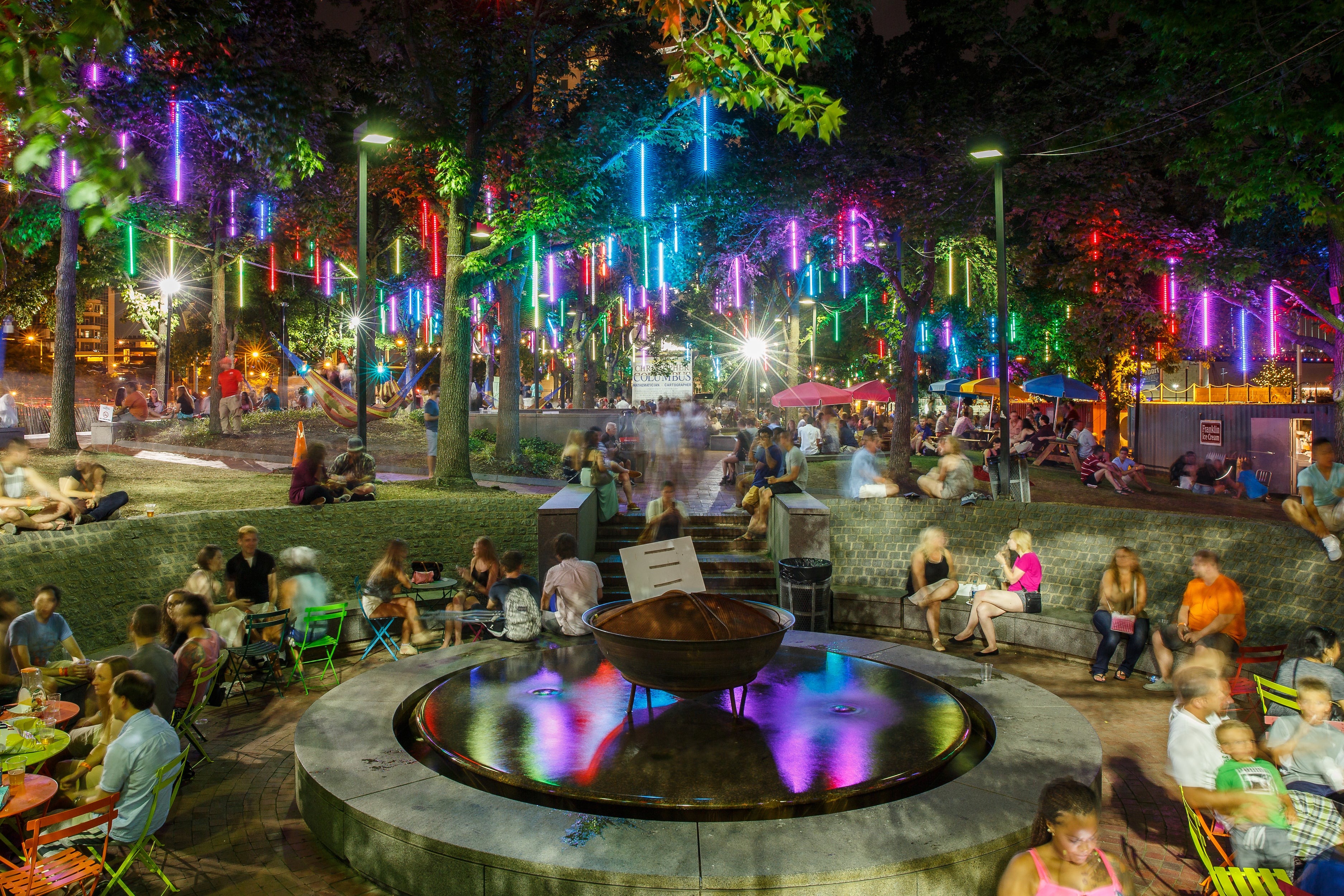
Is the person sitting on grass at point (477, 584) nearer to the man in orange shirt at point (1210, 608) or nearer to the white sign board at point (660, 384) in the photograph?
the man in orange shirt at point (1210, 608)

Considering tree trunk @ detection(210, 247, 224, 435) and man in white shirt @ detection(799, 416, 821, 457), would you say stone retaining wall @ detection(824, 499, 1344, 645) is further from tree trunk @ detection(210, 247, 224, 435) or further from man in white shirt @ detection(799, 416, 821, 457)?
tree trunk @ detection(210, 247, 224, 435)

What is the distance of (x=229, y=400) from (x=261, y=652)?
1947cm

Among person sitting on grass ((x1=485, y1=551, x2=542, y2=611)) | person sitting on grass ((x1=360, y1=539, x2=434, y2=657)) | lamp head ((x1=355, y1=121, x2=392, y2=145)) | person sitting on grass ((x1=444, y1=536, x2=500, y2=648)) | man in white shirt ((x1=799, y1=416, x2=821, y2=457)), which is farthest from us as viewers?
man in white shirt ((x1=799, y1=416, x2=821, y2=457))

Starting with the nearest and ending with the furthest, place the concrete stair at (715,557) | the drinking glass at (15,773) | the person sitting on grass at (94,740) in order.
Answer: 1. the drinking glass at (15,773)
2. the person sitting on grass at (94,740)
3. the concrete stair at (715,557)

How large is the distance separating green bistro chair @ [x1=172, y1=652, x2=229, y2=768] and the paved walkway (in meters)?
0.17

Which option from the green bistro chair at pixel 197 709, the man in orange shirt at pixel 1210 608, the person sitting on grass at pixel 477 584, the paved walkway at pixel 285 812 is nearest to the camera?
the paved walkway at pixel 285 812

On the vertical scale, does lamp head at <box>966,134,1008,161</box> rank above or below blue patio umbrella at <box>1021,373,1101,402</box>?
above

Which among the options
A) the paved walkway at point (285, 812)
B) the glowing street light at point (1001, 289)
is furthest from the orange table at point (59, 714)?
the glowing street light at point (1001, 289)

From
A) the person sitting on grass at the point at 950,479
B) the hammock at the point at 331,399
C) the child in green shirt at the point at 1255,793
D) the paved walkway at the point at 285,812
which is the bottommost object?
the paved walkway at the point at 285,812

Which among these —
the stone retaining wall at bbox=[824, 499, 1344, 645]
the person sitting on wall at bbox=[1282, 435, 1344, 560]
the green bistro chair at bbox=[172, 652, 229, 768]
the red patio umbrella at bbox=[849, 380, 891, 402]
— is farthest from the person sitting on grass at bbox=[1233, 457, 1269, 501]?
the green bistro chair at bbox=[172, 652, 229, 768]

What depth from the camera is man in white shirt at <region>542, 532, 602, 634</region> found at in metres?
9.12

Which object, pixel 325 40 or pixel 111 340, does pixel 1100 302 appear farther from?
pixel 111 340

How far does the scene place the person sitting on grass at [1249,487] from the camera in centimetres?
1766

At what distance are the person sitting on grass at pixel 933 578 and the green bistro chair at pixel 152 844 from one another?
783 centimetres
